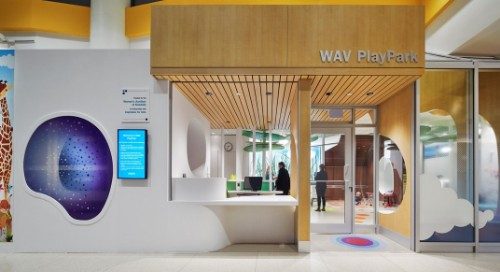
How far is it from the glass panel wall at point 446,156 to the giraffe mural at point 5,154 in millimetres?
7280

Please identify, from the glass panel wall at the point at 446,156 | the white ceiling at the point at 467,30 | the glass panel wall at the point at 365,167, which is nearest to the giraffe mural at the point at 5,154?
the glass panel wall at the point at 365,167

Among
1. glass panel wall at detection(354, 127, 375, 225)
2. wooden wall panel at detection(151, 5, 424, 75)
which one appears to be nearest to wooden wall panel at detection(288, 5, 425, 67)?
wooden wall panel at detection(151, 5, 424, 75)

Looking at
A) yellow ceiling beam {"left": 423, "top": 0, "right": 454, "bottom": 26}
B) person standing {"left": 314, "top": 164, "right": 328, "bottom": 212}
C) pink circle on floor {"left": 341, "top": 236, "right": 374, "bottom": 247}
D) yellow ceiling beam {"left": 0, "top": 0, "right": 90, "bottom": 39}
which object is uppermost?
yellow ceiling beam {"left": 0, "top": 0, "right": 90, "bottom": 39}

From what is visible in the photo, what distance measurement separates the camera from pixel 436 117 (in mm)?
6871

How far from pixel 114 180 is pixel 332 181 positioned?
486cm

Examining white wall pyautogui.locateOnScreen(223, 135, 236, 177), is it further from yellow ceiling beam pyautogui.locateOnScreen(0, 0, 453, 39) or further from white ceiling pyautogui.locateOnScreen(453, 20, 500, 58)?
white ceiling pyautogui.locateOnScreen(453, 20, 500, 58)

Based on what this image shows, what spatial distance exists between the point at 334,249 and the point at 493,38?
4820 millimetres

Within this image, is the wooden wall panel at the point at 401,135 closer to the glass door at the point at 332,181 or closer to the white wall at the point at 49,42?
the glass door at the point at 332,181

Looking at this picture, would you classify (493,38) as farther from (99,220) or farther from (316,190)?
(99,220)

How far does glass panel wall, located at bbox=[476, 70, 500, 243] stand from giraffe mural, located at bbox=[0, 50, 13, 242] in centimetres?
829

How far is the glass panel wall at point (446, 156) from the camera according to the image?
6746mm

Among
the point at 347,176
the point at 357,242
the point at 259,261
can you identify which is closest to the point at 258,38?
the point at 259,261

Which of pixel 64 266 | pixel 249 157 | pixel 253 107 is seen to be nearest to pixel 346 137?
pixel 253 107

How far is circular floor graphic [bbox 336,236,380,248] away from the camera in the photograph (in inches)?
285
